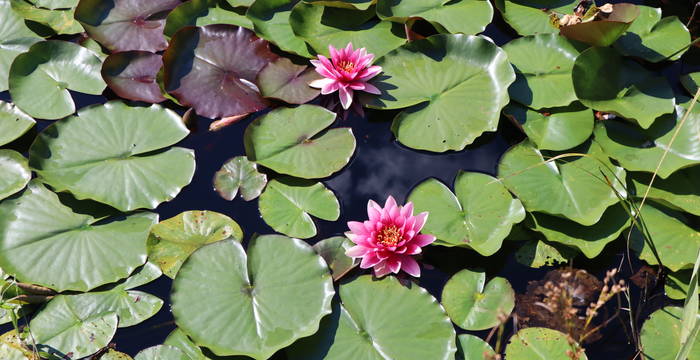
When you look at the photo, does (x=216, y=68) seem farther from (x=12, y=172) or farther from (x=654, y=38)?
(x=654, y=38)

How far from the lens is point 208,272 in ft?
8.76

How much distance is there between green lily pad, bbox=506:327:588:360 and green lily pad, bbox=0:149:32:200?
2.56m

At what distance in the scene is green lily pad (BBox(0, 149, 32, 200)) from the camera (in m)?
3.06

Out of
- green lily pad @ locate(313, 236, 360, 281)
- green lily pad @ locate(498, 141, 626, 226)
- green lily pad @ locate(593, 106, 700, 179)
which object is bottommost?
green lily pad @ locate(313, 236, 360, 281)

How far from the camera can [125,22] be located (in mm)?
3715

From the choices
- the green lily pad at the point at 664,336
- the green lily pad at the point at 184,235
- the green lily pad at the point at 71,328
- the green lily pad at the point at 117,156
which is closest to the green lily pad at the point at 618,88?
the green lily pad at the point at 664,336

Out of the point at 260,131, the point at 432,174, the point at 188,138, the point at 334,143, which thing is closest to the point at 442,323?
the point at 432,174

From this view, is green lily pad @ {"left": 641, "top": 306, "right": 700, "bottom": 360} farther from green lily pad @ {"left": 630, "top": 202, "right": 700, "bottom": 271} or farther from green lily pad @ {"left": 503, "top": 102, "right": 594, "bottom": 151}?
green lily pad @ {"left": 503, "top": 102, "right": 594, "bottom": 151}

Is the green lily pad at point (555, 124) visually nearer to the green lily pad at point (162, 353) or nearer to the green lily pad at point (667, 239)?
the green lily pad at point (667, 239)

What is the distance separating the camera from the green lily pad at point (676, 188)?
2.95m

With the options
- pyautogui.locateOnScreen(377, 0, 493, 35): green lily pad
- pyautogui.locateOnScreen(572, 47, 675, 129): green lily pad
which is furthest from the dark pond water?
pyautogui.locateOnScreen(377, 0, 493, 35): green lily pad

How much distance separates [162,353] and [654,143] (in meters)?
2.71

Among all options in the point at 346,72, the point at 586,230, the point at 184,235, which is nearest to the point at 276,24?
the point at 346,72

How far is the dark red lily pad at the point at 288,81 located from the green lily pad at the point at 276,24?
0.11 meters
